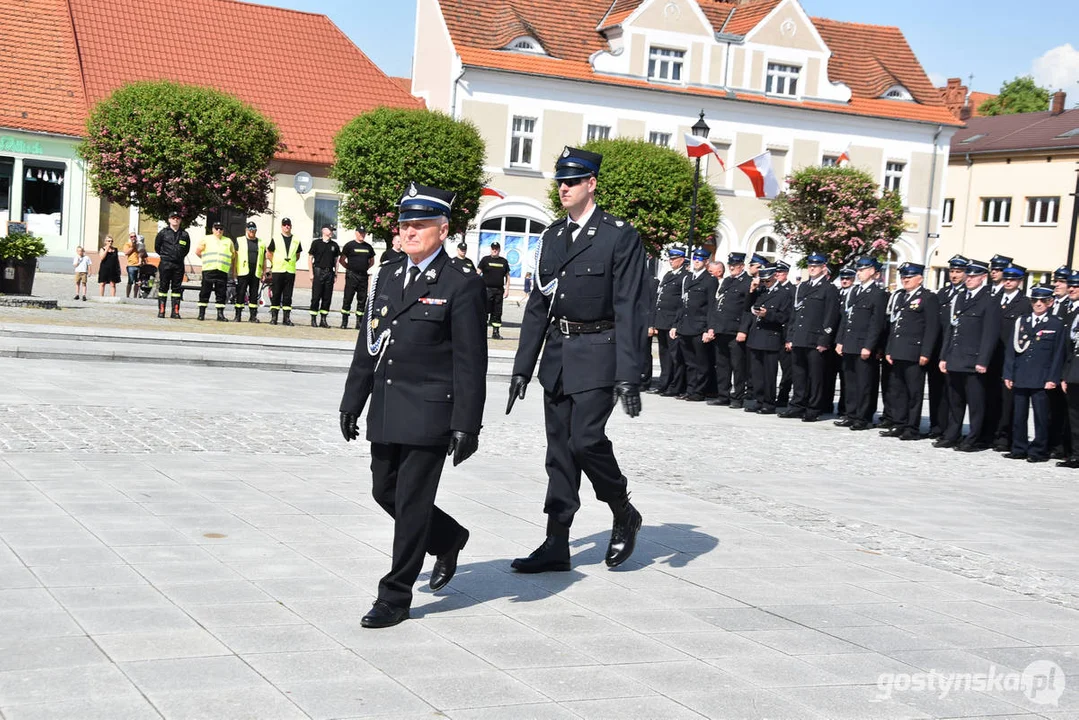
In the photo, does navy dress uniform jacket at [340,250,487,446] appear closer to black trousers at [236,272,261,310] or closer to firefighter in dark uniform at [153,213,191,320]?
firefighter in dark uniform at [153,213,191,320]

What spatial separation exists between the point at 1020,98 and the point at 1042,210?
26.5 meters

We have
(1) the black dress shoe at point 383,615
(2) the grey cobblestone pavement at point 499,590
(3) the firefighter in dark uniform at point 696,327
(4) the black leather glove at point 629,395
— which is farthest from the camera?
(3) the firefighter in dark uniform at point 696,327

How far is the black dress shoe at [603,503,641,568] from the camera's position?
7.11m

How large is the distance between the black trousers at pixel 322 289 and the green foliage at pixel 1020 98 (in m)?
67.5

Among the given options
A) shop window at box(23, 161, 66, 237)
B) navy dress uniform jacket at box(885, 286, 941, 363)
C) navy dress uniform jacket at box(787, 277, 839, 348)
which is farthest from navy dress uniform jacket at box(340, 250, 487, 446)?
shop window at box(23, 161, 66, 237)

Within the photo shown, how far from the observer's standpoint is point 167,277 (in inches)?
929

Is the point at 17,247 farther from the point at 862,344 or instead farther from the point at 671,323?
the point at 862,344

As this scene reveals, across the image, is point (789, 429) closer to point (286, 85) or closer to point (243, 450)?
point (243, 450)

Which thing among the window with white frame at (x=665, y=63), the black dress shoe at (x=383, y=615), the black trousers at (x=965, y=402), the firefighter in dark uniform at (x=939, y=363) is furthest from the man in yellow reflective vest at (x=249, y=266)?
the window with white frame at (x=665, y=63)

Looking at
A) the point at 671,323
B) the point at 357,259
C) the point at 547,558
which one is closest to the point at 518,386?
the point at 547,558

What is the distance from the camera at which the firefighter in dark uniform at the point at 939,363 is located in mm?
15164

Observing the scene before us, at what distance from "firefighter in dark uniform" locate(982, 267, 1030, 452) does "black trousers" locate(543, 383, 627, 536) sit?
349 inches

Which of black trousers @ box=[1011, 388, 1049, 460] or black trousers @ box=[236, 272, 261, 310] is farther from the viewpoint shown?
black trousers @ box=[236, 272, 261, 310]

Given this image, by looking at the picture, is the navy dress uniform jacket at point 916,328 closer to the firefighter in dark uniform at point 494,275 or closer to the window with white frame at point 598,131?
the firefighter in dark uniform at point 494,275
